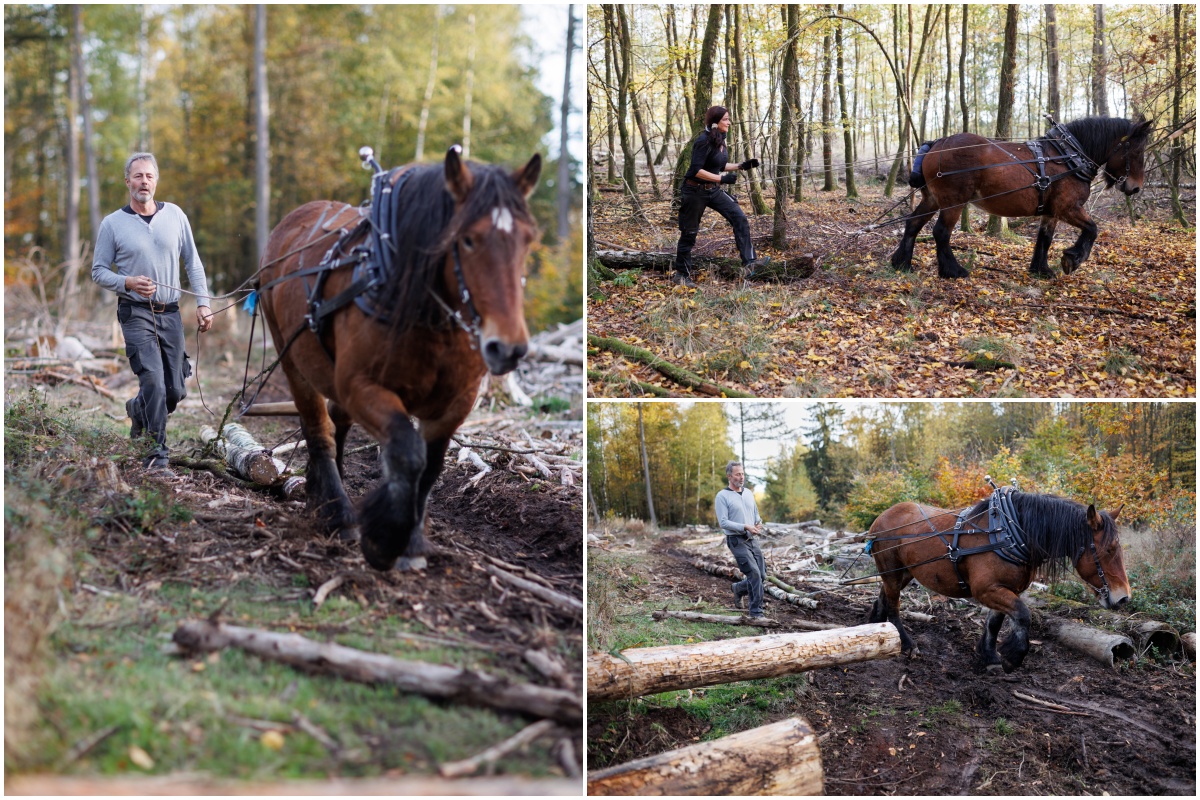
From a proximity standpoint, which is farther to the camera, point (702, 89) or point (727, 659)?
point (702, 89)

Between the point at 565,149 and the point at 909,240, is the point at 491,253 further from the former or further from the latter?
the point at 565,149

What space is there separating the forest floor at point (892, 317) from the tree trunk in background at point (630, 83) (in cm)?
22

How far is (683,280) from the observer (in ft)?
A: 18.9

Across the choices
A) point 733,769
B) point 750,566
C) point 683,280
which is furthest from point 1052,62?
point 733,769

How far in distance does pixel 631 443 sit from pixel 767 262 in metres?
1.75

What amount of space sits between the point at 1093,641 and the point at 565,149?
13.3m

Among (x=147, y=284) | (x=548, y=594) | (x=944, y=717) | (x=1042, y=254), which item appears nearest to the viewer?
(x=548, y=594)

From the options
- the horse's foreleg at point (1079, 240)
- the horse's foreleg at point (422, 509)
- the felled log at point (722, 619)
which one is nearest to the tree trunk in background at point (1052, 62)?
the horse's foreleg at point (1079, 240)

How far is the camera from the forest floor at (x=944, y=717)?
4199mm

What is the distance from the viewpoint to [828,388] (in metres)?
4.84

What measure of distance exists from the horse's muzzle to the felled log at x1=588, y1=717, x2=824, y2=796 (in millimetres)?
1811

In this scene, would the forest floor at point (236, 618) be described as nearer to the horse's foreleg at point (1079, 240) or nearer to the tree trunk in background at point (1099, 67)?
the horse's foreleg at point (1079, 240)

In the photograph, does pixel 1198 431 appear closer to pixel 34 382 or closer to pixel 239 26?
pixel 34 382

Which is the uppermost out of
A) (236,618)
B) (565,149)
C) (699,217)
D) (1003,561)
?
(565,149)
